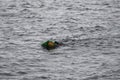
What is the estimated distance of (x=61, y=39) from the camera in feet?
107

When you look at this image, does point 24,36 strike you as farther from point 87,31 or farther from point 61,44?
point 87,31

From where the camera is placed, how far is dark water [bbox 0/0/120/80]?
26938mm

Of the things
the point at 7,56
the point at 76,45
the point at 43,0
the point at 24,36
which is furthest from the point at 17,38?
the point at 43,0

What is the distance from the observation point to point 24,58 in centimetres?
2898

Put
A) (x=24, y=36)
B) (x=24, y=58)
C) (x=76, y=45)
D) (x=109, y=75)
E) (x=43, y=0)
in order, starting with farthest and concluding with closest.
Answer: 1. (x=43, y=0)
2. (x=24, y=36)
3. (x=76, y=45)
4. (x=24, y=58)
5. (x=109, y=75)

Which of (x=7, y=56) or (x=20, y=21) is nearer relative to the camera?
(x=7, y=56)

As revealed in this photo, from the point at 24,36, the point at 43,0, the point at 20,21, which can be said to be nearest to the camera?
the point at 24,36

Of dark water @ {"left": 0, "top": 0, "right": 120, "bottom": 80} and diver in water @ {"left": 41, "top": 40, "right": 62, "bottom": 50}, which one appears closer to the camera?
dark water @ {"left": 0, "top": 0, "right": 120, "bottom": 80}

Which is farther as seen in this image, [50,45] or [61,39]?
[61,39]

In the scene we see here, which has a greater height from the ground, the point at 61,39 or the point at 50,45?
the point at 61,39

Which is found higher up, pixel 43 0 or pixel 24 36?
pixel 43 0

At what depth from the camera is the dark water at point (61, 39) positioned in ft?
88.4

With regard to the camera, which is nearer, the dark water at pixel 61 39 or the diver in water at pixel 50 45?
the dark water at pixel 61 39

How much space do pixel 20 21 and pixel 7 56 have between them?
354 inches
